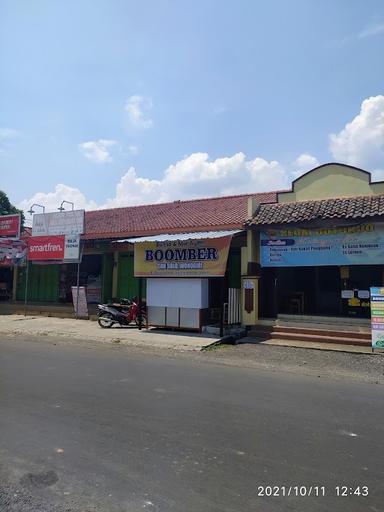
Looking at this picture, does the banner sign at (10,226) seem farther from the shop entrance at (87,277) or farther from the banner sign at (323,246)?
the banner sign at (323,246)

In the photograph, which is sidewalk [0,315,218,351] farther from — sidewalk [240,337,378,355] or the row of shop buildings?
sidewalk [240,337,378,355]

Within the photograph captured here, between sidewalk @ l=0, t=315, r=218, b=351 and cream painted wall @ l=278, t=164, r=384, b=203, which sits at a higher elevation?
cream painted wall @ l=278, t=164, r=384, b=203

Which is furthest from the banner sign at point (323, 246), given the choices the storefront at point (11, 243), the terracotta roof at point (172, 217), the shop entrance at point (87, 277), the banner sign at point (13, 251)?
the storefront at point (11, 243)

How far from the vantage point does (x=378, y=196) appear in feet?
46.9

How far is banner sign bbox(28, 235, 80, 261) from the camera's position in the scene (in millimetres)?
19875

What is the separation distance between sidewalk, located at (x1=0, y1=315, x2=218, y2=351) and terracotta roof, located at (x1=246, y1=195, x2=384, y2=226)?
4640 mm

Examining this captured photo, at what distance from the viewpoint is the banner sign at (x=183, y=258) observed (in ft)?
47.3

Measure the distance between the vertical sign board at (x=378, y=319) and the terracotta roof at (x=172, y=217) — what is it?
6003 millimetres

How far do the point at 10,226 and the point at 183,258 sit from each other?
39.6 ft

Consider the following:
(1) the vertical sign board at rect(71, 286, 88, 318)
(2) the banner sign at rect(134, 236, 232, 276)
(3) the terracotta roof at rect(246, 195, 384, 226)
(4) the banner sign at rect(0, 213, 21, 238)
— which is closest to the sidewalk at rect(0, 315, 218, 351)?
(1) the vertical sign board at rect(71, 286, 88, 318)

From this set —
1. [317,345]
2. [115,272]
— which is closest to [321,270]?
[317,345]

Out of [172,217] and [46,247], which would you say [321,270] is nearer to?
[172,217]

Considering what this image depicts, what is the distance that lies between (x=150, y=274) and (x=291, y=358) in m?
6.60

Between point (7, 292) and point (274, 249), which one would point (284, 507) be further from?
point (7, 292)
